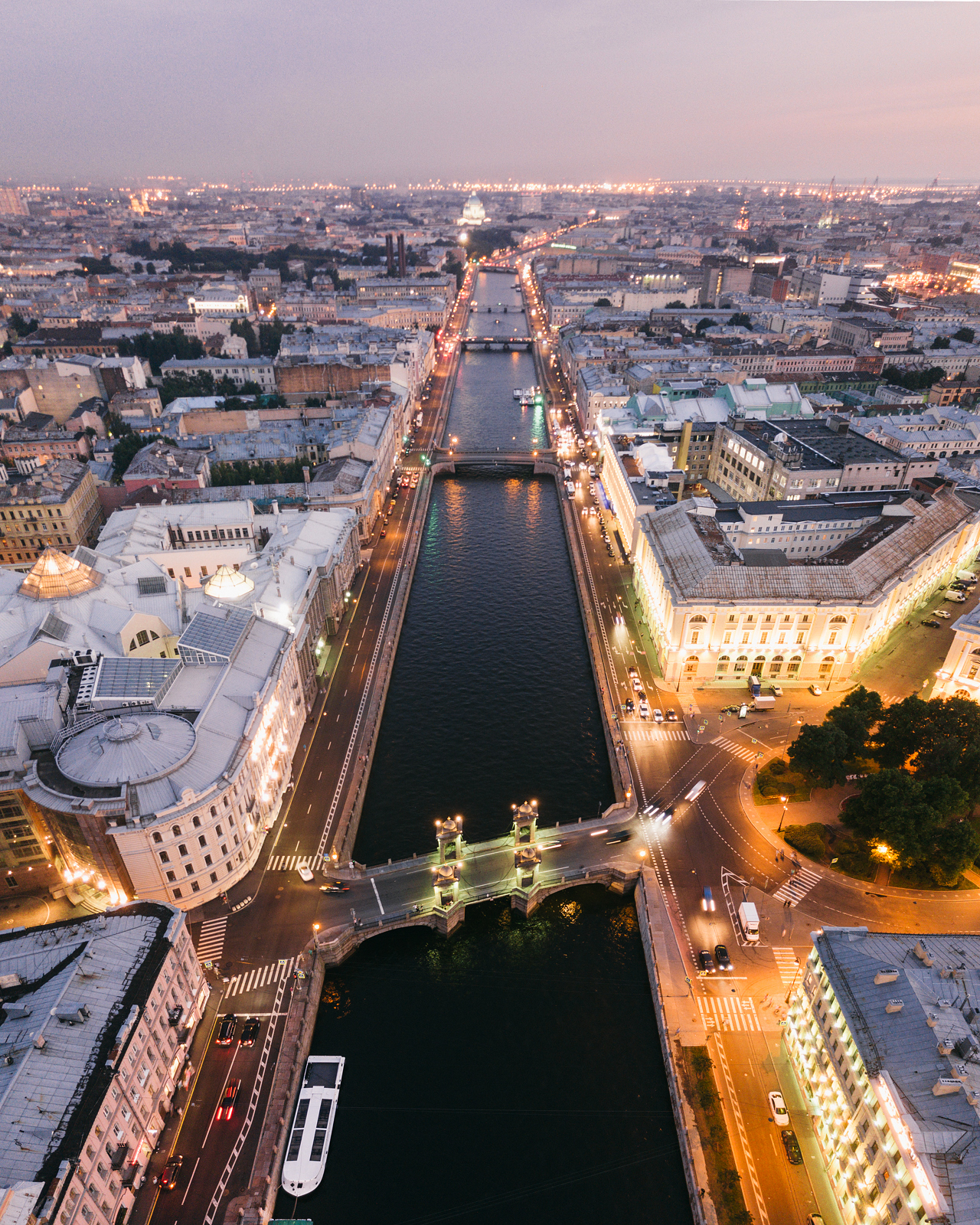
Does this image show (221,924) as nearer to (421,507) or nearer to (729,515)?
(729,515)

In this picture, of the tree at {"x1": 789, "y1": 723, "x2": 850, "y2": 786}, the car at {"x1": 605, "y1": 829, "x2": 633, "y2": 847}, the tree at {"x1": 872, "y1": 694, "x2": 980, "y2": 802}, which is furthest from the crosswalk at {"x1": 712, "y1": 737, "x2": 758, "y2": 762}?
the car at {"x1": 605, "y1": 829, "x2": 633, "y2": 847}

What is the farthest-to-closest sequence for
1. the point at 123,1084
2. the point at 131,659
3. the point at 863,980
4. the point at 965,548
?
1. the point at 965,548
2. the point at 131,659
3. the point at 863,980
4. the point at 123,1084

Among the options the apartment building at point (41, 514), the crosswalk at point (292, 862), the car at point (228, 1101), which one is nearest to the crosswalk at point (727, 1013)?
the car at point (228, 1101)

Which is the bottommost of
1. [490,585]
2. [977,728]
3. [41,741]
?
[490,585]

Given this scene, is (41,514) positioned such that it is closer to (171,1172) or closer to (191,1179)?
(171,1172)

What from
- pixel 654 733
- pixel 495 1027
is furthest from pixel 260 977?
pixel 654 733

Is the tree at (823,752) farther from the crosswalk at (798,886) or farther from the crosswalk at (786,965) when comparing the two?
the crosswalk at (786,965)

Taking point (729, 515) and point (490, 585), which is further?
point (490, 585)

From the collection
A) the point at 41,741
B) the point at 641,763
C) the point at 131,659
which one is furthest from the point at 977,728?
the point at 41,741
